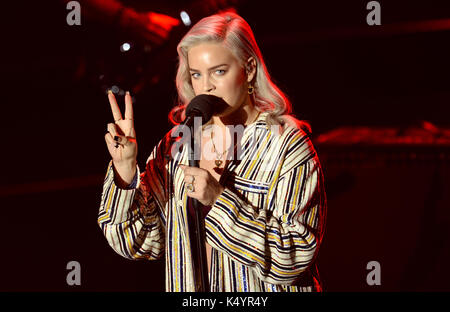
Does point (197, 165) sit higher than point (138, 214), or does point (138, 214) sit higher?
point (197, 165)

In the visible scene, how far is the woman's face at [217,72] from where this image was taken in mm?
1316

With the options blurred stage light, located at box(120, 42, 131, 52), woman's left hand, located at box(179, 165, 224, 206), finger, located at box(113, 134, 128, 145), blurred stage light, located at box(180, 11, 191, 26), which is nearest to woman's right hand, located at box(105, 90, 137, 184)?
finger, located at box(113, 134, 128, 145)

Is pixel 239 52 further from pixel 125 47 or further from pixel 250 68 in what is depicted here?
pixel 125 47

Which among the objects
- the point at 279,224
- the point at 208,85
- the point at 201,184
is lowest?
the point at 279,224

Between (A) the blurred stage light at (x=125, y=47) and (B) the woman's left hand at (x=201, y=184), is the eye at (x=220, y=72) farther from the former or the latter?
(A) the blurred stage light at (x=125, y=47)

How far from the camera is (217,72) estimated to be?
1326 mm

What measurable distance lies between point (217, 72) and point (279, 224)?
43 cm

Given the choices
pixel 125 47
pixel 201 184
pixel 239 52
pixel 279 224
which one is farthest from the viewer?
pixel 125 47

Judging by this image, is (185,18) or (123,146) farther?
(185,18)

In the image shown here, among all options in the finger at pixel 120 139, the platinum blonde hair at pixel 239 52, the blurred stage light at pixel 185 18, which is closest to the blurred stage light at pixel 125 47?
the blurred stage light at pixel 185 18

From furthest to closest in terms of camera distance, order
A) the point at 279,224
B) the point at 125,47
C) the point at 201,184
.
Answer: the point at 125,47 → the point at 279,224 → the point at 201,184

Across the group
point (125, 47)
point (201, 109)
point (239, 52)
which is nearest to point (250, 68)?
point (239, 52)

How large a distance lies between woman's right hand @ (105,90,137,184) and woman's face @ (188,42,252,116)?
21cm

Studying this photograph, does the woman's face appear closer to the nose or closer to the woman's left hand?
the nose
